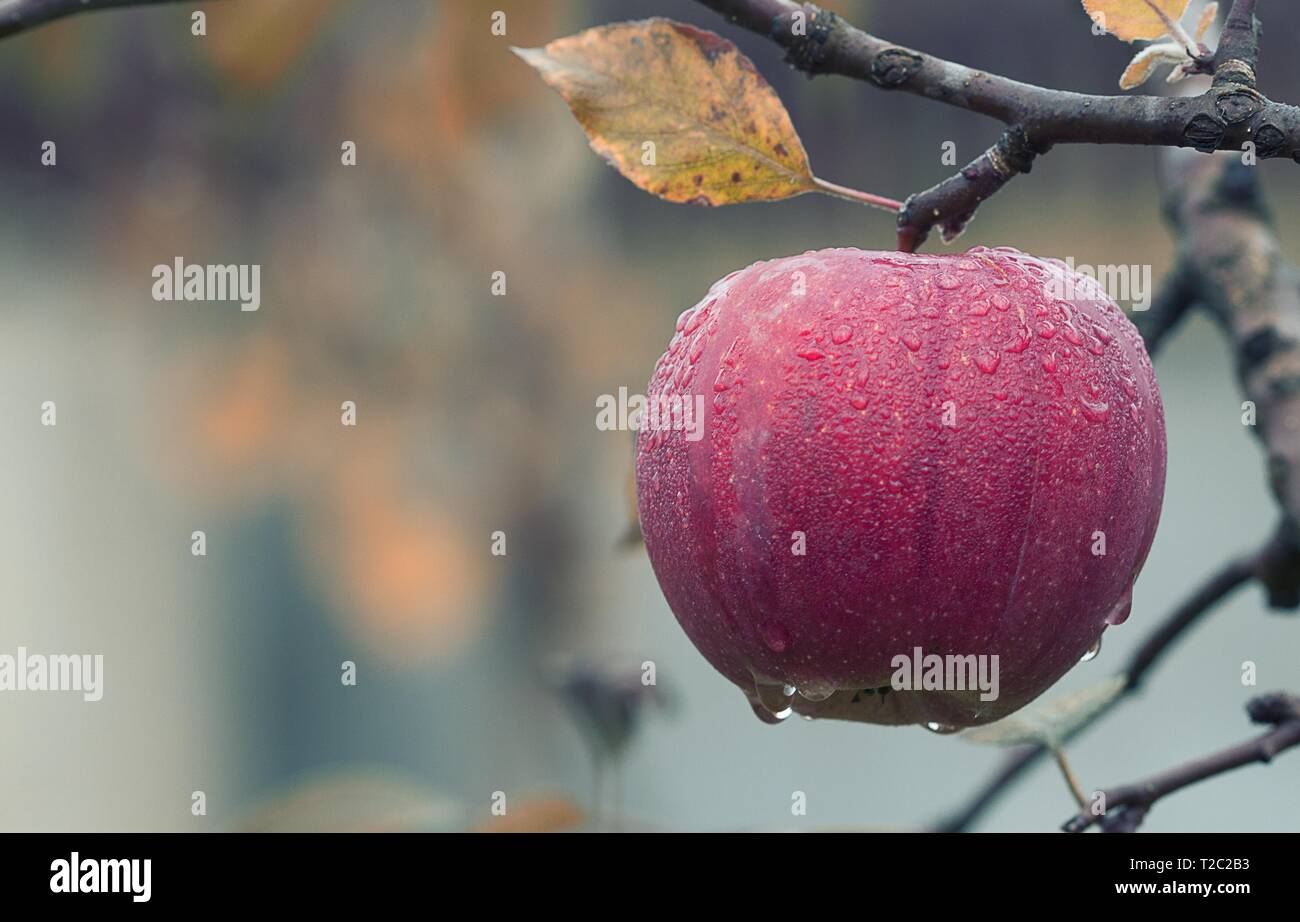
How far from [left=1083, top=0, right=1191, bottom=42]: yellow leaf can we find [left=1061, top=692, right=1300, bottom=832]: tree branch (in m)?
0.29

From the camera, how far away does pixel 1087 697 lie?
0.59m

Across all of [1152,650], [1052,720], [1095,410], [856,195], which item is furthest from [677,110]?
[1152,650]

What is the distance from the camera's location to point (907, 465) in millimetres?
395

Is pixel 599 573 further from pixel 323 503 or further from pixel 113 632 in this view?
pixel 113 632

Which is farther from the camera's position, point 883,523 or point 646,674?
point 646,674

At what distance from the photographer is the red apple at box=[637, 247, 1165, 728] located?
1.31 feet

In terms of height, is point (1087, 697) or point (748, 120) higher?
point (748, 120)

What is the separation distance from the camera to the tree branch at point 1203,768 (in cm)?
52

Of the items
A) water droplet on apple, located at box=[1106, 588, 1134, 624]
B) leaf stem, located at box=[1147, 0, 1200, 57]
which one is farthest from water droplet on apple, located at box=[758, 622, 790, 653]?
leaf stem, located at box=[1147, 0, 1200, 57]

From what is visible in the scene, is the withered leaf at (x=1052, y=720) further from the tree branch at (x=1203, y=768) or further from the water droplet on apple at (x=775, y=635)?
Result: the water droplet on apple at (x=775, y=635)

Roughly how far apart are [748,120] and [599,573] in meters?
1.11

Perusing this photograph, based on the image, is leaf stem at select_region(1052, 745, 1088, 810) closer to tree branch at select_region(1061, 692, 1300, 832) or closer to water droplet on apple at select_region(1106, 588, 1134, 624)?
tree branch at select_region(1061, 692, 1300, 832)

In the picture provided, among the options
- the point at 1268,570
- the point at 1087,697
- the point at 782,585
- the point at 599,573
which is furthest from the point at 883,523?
the point at 599,573

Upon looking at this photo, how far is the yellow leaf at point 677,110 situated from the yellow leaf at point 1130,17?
0.10m
